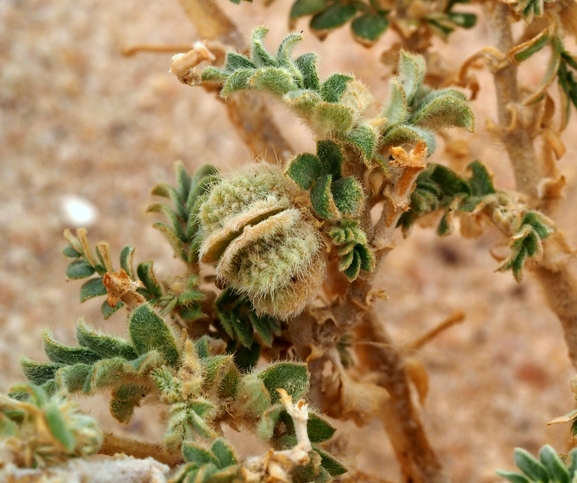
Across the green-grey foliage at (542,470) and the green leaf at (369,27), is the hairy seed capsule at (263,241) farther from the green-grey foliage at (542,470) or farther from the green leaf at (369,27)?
the green leaf at (369,27)

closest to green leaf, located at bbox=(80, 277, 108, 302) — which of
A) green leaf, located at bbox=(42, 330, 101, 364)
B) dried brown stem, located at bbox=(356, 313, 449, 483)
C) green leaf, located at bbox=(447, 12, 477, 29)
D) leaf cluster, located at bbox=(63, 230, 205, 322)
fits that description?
leaf cluster, located at bbox=(63, 230, 205, 322)

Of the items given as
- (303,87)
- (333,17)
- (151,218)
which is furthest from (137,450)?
(151,218)

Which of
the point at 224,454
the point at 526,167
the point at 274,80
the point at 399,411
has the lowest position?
the point at 399,411

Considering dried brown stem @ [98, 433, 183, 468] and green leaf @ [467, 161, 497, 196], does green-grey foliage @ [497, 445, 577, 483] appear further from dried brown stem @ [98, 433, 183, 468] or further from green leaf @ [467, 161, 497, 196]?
Answer: green leaf @ [467, 161, 497, 196]

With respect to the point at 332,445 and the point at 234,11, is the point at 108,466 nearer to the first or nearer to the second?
the point at 332,445

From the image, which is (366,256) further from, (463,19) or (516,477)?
(463,19)
